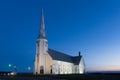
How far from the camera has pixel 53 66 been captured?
80.6m

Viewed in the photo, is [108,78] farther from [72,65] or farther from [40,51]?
[72,65]

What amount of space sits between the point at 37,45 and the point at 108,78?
135ft

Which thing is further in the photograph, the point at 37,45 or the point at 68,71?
the point at 68,71

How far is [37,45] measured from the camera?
8275cm

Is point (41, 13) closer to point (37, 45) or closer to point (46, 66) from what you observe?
point (37, 45)

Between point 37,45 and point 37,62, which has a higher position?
point 37,45

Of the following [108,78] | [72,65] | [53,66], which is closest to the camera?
[108,78]

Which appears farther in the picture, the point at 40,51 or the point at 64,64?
the point at 64,64

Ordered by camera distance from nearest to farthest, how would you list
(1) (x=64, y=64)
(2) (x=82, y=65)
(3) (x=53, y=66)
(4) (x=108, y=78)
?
(4) (x=108, y=78)
(3) (x=53, y=66)
(1) (x=64, y=64)
(2) (x=82, y=65)

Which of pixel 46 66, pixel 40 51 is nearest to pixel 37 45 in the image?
pixel 40 51

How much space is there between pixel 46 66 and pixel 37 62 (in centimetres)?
342

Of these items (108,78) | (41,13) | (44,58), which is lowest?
(108,78)

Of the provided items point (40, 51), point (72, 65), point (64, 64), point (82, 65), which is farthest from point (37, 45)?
point (82, 65)

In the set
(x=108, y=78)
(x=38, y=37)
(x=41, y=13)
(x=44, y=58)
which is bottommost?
(x=108, y=78)
